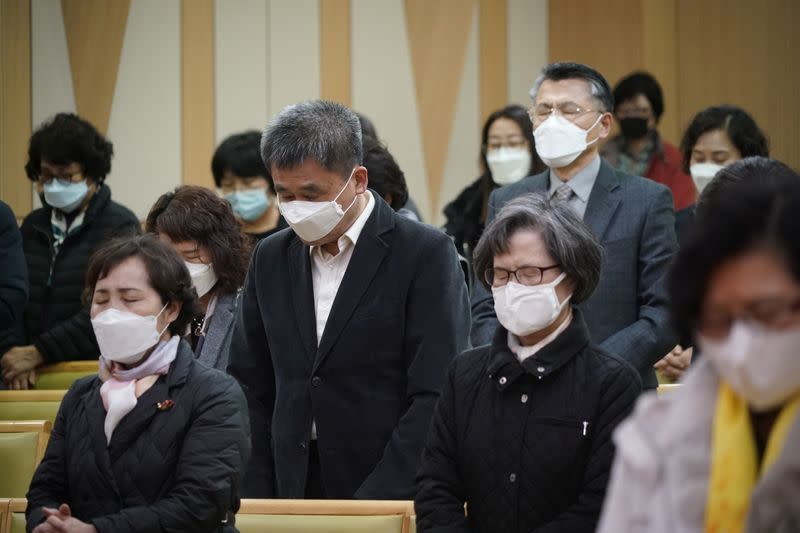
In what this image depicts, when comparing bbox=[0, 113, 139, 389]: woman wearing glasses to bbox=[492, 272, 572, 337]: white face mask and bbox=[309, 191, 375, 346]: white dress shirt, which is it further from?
bbox=[492, 272, 572, 337]: white face mask

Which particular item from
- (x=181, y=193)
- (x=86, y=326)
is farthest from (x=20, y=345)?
(x=181, y=193)

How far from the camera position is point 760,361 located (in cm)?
156

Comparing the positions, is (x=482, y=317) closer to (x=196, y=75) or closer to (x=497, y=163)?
(x=497, y=163)

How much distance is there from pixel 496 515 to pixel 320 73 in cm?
486

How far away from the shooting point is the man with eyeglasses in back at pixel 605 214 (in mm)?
3713

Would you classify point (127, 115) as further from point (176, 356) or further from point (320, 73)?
point (176, 356)

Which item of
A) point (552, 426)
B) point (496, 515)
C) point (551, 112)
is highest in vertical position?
point (551, 112)

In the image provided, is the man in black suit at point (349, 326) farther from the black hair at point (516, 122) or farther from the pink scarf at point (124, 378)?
the black hair at point (516, 122)

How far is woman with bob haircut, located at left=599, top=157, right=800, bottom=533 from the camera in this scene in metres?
1.57

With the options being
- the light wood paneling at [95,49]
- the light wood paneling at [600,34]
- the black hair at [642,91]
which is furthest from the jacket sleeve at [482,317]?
the light wood paneling at [95,49]

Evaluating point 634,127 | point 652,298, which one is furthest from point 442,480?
point 634,127

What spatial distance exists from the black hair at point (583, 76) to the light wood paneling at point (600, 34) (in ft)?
9.93

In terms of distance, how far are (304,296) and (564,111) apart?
1271 millimetres

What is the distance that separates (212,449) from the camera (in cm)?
274
